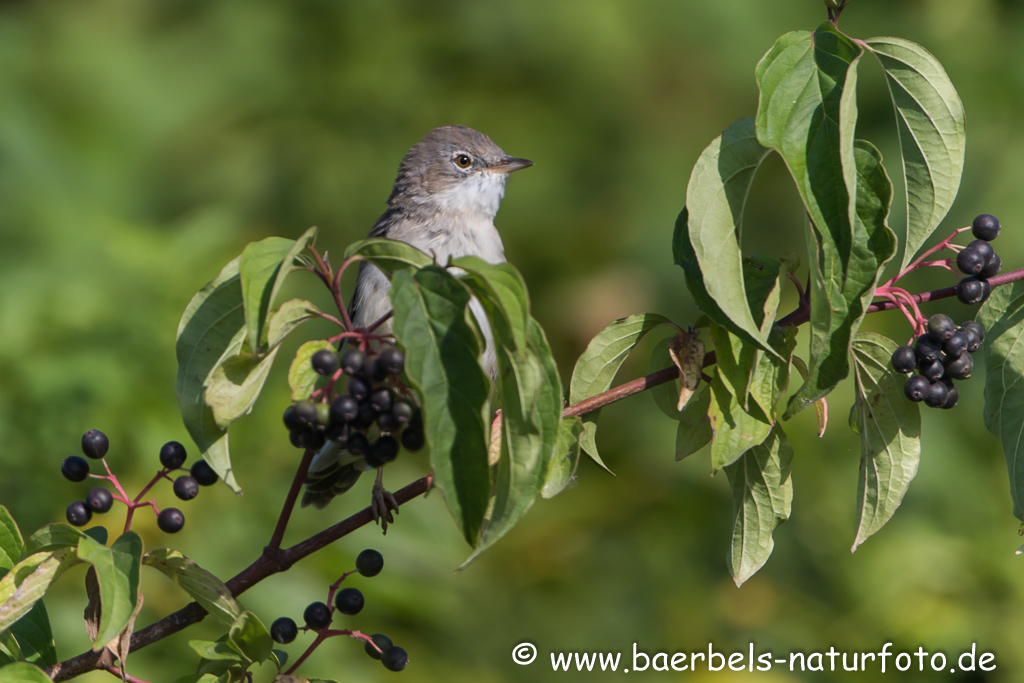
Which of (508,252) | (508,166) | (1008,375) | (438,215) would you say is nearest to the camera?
(1008,375)

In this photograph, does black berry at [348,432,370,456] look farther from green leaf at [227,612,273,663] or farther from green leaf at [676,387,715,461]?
green leaf at [676,387,715,461]

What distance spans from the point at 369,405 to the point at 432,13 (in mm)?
7402

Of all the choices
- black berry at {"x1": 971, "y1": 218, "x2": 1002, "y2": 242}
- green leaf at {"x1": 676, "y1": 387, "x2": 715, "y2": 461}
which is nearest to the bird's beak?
green leaf at {"x1": 676, "y1": 387, "x2": 715, "y2": 461}

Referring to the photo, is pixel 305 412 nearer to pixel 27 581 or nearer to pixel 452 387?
pixel 452 387

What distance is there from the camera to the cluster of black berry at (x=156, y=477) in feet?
8.11

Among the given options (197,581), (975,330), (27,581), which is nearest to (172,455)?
(197,581)

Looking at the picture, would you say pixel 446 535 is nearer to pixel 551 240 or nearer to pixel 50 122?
pixel 551 240

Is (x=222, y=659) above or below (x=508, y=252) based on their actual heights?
above

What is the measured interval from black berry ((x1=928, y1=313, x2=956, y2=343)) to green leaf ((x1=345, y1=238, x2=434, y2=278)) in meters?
1.25

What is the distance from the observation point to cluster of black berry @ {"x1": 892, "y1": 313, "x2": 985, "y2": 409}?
2.45 metres

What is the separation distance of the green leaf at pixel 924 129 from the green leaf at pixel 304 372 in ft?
4.70

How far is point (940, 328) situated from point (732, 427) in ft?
1.84

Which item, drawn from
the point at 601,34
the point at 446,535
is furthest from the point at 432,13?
the point at 446,535

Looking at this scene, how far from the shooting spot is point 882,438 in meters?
2.63
